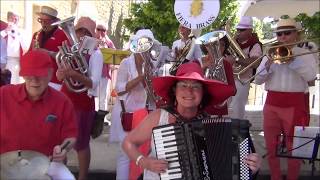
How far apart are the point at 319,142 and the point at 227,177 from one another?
1.99 m

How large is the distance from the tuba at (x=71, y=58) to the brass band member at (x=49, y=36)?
120 millimetres

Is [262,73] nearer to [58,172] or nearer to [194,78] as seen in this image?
[194,78]

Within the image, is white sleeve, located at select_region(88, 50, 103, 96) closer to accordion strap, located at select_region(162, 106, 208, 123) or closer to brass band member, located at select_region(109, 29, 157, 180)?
brass band member, located at select_region(109, 29, 157, 180)

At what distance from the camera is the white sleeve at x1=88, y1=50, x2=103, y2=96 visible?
432cm

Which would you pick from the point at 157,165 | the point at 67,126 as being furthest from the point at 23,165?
the point at 157,165

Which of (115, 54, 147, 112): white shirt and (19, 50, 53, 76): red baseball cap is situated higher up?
(19, 50, 53, 76): red baseball cap

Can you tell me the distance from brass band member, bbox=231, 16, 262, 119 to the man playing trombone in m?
0.33

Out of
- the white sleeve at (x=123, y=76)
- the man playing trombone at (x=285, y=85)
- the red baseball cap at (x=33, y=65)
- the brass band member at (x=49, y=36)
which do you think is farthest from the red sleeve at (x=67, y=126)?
the man playing trombone at (x=285, y=85)

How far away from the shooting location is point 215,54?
408 centimetres

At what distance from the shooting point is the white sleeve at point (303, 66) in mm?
4512

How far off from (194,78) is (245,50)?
259cm

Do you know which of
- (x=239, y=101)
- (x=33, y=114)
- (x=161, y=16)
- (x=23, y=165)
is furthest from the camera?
(x=161, y=16)

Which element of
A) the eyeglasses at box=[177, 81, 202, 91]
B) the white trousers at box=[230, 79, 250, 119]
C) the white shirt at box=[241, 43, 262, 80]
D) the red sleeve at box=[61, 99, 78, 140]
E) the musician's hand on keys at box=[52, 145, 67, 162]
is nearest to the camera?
the eyeglasses at box=[177, 81, 202, 91]

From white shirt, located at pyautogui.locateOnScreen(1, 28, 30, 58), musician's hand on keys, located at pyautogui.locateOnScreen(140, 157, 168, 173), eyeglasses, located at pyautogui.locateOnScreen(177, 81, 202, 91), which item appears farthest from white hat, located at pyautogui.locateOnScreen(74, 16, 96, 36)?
musician's hand on keys, located at pyautogui.locateOnScreen(140, 157, 168, 173)
